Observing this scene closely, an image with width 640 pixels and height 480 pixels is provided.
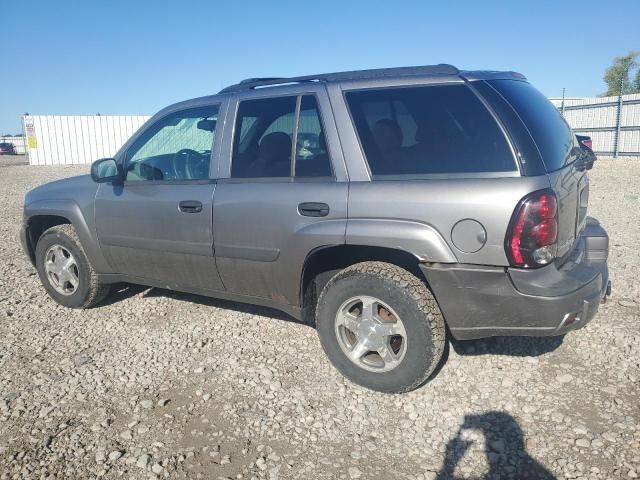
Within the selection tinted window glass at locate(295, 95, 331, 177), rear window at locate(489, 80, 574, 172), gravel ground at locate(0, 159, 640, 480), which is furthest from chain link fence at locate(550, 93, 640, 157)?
tinted window glass at locate(295, 95, 331, 177)

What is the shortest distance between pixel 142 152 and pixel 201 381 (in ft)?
6.36

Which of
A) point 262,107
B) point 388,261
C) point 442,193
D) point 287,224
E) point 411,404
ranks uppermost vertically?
point 262,107

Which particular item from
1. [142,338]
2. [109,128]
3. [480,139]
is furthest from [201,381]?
[109,128]

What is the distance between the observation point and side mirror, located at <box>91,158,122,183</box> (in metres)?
4.16

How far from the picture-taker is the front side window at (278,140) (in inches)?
133

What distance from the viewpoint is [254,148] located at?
3.68 metres

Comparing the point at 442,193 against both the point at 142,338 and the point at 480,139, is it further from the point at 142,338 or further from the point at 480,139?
the point at 142,338

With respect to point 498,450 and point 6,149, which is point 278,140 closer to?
point 498,450

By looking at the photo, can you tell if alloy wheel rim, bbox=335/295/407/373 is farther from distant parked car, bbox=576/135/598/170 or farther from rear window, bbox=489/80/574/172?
distant parked car, bbox=576/135/598/170

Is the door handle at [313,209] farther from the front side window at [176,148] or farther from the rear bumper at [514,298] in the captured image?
the front side window at [176,148]

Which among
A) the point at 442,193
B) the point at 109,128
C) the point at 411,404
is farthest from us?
the point at 109,128

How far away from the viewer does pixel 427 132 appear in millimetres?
3041

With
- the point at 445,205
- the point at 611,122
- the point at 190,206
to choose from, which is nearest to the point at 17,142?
the point at 611,122

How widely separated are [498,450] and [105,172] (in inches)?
135
